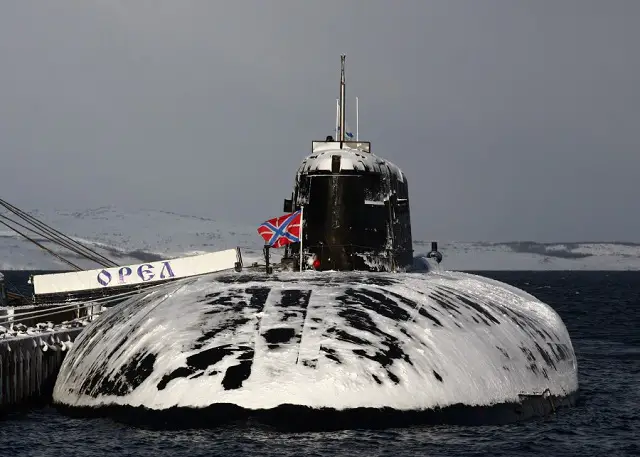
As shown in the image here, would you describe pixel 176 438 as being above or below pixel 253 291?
below

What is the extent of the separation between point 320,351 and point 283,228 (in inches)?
293

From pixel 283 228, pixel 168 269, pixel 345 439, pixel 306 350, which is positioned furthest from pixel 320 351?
pixel 168 269

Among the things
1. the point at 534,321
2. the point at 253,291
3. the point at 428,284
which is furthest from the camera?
the point at 534,321

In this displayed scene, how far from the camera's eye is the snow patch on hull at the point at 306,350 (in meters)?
17.8

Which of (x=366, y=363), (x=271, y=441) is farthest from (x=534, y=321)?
(x=271, y=441)

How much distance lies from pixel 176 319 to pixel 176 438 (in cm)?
367

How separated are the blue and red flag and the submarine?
54mm

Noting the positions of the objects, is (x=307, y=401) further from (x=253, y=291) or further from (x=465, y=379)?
(x=253, y=291)

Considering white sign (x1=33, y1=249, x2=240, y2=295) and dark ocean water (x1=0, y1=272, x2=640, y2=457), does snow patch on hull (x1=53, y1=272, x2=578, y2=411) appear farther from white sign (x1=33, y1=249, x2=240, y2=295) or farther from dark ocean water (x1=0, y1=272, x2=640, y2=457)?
white sign (x1=33, y1=249, x2=240, y2=295)

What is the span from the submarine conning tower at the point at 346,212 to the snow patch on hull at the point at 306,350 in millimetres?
2793

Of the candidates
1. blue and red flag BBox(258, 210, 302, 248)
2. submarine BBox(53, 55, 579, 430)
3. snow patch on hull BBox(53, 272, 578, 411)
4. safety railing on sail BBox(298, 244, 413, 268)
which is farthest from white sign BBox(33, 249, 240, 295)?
snow patch on hull BBox(53, 272, 578, 411)

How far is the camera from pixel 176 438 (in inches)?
687

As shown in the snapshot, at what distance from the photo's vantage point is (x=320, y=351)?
60.6 ft

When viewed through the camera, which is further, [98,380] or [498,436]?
[98,380]
